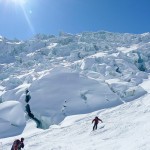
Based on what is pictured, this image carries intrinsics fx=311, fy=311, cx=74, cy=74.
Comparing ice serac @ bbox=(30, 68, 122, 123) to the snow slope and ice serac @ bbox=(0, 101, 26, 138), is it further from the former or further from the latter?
the snow slope

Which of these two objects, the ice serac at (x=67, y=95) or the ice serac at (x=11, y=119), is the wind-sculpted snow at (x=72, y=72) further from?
the ice serac at (x=11, y=119)

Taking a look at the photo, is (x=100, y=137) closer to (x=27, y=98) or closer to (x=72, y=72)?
(x=27, y=98)

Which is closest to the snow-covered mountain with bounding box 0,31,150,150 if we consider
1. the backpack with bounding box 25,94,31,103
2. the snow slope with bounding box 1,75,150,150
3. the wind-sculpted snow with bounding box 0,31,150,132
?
the wind-sculpted snow with bounding box 0,31,150,132

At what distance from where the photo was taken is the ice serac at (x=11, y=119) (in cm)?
3975

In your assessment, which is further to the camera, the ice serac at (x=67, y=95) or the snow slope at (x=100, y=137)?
the ice serac at (x=67, y=95)

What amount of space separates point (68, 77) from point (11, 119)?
49.0ft

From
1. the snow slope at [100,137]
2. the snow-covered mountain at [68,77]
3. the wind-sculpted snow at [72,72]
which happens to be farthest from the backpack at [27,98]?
the snow slope at [100,137]

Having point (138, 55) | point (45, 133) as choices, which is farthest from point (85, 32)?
point (45, 133)

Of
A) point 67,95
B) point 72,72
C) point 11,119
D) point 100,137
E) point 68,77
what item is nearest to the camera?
point 100,137

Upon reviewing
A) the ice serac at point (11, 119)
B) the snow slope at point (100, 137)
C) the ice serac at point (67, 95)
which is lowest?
the snow slope at point (100, 137)

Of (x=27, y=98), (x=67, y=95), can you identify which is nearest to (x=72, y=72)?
(x=67, y=95)

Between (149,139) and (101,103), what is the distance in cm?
2763

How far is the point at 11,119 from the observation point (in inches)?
1647

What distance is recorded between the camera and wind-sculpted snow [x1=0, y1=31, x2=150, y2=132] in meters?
46.8
